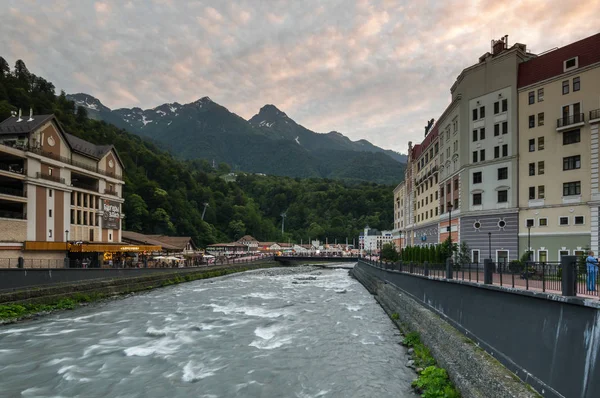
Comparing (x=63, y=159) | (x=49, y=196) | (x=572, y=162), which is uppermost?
(x=63, y=159)

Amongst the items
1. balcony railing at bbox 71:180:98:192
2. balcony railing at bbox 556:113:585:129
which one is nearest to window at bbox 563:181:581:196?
balcony railing at bbox 556:113:585:129

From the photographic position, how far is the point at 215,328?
2548cm

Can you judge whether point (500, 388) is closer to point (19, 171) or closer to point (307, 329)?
point (307, 329)

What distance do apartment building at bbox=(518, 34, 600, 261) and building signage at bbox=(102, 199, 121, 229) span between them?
52.2 metres

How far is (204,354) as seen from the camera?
19.6 m

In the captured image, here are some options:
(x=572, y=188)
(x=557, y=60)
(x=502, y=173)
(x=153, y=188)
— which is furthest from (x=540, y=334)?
(x=153, y=188)

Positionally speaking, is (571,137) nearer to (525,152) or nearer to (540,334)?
(525,152)

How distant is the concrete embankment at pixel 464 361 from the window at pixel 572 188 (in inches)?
890

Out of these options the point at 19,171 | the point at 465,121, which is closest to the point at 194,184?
the point at 19,171

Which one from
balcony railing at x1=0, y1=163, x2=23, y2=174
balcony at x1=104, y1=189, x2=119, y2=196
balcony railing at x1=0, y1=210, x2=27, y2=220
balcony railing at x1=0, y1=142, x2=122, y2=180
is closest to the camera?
balcony railing at x1=0, y1=210, x2=27, y2=220

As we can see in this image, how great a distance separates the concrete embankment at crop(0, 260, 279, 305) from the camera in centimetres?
2844

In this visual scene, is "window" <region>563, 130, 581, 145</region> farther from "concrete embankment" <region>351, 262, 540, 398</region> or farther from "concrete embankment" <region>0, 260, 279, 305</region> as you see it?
"concrete embankment" <region>0, 260, 279, 305</region>

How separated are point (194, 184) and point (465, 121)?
132 metres

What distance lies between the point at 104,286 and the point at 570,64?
49267mm
